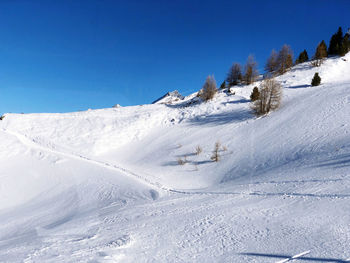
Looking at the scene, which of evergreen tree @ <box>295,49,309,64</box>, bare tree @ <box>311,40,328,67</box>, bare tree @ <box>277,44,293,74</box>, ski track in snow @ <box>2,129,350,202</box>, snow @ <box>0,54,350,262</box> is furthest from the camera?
evergreen tree @ <box>295,49,309,64</box>

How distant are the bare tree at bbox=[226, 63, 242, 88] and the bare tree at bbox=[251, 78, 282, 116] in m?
18.6

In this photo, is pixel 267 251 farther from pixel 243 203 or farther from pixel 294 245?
pixel 243 203

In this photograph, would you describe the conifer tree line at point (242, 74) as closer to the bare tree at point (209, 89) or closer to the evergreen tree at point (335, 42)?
the bare tree at point (209, 89)

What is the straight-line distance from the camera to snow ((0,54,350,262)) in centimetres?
Answer: 357

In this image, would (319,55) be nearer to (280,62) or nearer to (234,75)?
(280,62)

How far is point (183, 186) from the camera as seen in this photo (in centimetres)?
945

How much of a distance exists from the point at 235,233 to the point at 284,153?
7701 mm

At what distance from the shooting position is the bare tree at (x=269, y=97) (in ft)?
55.3

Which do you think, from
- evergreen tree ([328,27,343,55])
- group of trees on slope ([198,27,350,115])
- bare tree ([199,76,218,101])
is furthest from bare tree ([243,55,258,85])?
evergreen tree ([328,27,343,55])

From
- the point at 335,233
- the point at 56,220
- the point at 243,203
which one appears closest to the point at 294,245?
the point at 335,233

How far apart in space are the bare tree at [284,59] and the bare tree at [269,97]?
2187 centimetres

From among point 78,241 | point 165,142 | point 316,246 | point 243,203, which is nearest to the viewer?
point 316,246

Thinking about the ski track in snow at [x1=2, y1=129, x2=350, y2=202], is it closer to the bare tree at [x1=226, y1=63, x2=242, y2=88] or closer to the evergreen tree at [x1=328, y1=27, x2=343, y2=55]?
the bare tree at [x1=226, y1=63, x2=242, y2=88]

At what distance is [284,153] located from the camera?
386 inches
